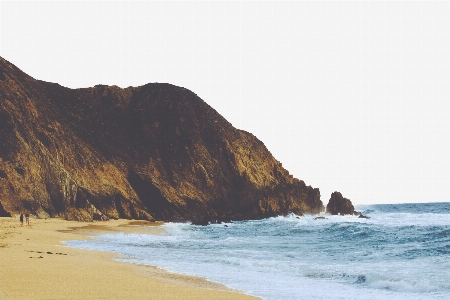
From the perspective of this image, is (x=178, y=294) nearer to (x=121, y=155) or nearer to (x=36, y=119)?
(x=36, y=119)

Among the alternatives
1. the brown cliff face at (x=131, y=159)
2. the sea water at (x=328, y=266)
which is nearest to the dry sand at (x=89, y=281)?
the sea water at (x=328, y=266)

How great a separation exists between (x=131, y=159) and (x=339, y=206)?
33131mm

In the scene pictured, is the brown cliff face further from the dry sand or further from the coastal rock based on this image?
the dry sand

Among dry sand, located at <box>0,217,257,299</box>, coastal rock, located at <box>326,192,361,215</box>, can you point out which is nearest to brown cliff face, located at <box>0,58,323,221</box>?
coastal rock, located at <box>326,192,361,215</box>

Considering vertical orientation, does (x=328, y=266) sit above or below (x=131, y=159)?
below

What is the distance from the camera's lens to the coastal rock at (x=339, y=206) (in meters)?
75.9

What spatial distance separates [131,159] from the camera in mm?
60812

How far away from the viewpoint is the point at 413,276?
14.7 metres

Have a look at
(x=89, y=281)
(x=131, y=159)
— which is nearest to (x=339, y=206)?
(x=131, y=159)

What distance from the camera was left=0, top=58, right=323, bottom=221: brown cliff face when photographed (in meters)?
41.8

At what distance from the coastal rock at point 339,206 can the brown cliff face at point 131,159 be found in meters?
1.88

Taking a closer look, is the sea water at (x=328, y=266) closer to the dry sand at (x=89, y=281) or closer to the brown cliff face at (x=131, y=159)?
the dry sand at (x=89, y=281)

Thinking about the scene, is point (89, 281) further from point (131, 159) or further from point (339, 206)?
point (339, 206)

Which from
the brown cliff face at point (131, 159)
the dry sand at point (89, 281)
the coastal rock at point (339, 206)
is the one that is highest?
the brown cliff face at point (131, 159)
